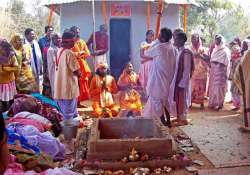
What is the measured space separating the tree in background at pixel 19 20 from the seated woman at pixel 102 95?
37.6 feet

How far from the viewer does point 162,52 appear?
720cm

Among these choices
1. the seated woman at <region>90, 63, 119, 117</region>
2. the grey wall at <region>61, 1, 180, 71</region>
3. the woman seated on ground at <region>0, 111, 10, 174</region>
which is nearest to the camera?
the woman seated on ground at <region>0, 111, 10, 174</region>

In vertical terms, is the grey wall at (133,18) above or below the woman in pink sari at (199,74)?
above

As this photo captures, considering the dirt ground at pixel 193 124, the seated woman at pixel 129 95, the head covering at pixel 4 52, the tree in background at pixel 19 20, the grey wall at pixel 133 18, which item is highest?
the tree in background at pixel 19 20

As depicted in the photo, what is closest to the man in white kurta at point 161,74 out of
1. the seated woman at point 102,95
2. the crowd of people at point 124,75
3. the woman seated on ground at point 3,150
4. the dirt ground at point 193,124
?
the crowd of people at point 124,75

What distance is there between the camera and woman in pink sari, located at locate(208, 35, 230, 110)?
30.5 ft

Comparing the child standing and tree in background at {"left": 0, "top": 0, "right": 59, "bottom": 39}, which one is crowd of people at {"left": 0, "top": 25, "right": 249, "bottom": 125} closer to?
the child standing

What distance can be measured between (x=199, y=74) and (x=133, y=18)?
10.0 feet

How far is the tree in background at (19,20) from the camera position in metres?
19.4

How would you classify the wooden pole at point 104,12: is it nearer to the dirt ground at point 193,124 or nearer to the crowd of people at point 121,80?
the crowd of people at point 121,80

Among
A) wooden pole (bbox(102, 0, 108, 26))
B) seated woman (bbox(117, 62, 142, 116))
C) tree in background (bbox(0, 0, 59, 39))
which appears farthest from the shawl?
tree in background (bbox(0, 0, 59, 39))

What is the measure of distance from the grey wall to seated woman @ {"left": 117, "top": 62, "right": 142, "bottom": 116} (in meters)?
2.44

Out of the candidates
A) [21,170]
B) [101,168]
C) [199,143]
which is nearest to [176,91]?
[199,143]

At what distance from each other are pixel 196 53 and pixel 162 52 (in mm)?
2714
